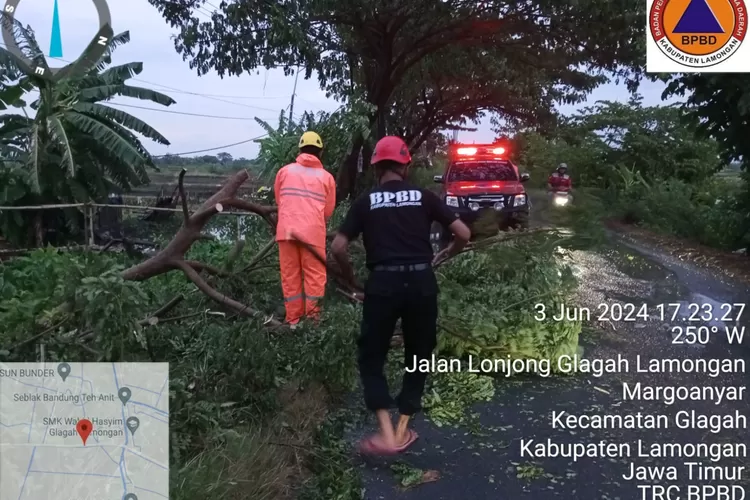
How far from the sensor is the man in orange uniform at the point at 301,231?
14.4 ft

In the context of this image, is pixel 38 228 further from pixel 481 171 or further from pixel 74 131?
pixel 481 171

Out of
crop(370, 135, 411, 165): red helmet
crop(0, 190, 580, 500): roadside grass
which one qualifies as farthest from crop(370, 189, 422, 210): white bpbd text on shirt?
crop(0, 190, 580, 500): roadside grass

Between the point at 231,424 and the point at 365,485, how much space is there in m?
0.68

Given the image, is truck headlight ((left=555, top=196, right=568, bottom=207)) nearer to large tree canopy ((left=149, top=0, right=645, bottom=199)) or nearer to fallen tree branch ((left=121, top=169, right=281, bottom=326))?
fallen tree branch ((left=121, top=169, right=281, bottom=326))

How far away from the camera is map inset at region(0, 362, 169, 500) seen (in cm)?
219

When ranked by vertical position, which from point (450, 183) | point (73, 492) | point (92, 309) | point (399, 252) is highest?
point (450, 183)

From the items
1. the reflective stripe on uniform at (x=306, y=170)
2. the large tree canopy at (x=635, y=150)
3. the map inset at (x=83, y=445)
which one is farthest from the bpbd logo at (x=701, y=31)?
the large tree canopy at (x=635, y=150)

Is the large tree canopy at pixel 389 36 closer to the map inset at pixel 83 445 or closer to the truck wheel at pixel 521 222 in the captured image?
the truck wheel at pixel 521 222

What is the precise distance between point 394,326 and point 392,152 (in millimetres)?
843

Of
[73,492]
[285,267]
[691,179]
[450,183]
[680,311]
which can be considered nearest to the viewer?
[73,492]

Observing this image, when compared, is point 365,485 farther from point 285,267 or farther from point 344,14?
point 344,14

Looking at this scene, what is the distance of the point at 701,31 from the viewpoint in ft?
12.8

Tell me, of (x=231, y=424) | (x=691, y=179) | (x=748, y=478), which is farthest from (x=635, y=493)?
(x=691, y=179)

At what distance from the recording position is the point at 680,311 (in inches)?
190
